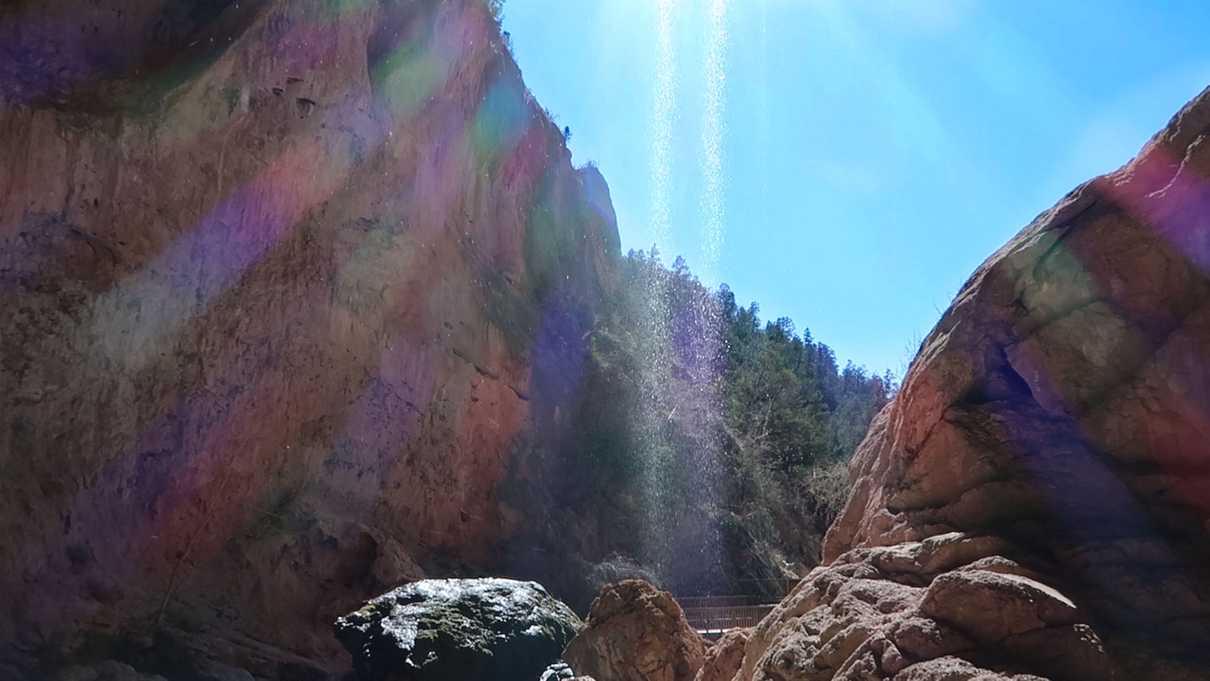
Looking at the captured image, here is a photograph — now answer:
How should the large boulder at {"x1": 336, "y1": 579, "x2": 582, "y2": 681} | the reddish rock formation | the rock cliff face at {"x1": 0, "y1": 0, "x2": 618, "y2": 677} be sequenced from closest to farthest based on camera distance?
the reddish rock formation → the large boulder at {"x1": 336, "y1": 579, "x2": 582, "y2": 681} → the rock cliff face at {"x1": 0, "y1": 0, "x2": 618, "y2": 677}

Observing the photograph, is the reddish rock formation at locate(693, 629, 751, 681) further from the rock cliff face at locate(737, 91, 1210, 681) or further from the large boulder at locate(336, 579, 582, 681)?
the large boulder at locate(336, 579, 582, 681)

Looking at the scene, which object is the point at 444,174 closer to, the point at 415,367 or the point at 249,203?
the point at 415,367

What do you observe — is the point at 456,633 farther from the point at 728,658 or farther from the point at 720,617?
the point at 720,617

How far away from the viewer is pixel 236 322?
13.7m

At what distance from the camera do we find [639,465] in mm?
26797

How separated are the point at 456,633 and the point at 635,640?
200cm

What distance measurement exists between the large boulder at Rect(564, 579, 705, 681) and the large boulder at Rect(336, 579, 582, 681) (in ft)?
1.48

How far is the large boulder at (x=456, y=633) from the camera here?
941 cm

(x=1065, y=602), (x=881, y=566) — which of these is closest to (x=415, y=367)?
(x=881, y=566)

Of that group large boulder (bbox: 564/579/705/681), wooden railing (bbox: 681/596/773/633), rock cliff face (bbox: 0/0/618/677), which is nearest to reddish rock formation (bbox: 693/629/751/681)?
large boulder (bbox: 564/579/705/681)

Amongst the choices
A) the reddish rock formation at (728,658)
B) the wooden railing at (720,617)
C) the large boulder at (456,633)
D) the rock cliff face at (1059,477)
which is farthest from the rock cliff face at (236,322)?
the rock cliff face at (1059,477)

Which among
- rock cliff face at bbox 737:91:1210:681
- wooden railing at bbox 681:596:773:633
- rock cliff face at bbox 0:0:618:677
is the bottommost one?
wooden railing at bbox 681:596:773:633

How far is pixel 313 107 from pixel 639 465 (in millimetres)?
15207

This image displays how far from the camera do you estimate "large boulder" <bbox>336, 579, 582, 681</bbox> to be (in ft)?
30.9
